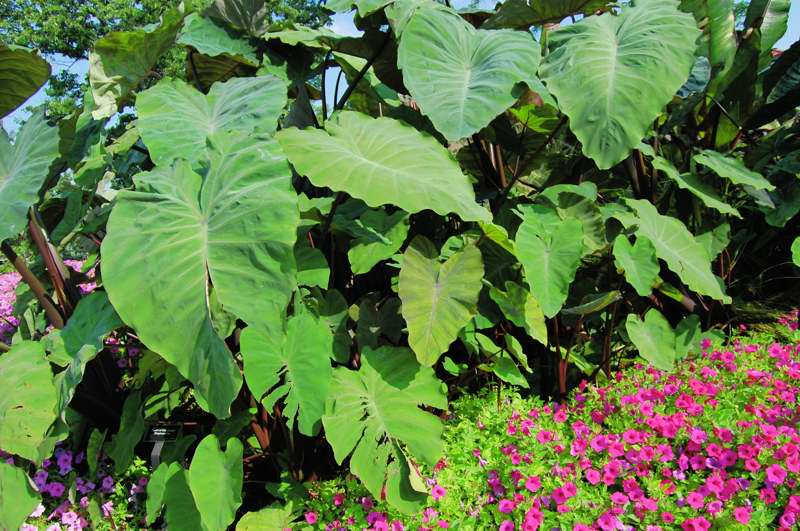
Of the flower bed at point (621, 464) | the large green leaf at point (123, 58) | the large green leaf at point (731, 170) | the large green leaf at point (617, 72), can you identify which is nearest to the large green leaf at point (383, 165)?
the large green leaf at point (617, 72)

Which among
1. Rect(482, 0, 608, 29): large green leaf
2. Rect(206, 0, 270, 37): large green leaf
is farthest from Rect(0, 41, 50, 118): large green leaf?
Rect(482, 0, 608, 29): large green leaf

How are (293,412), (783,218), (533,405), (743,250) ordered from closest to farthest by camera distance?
(293,412) → (533,405) → (783,218) → (743,250)

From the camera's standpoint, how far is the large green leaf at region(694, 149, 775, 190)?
202cm

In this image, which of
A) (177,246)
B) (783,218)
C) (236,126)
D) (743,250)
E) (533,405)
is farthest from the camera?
(743,250)

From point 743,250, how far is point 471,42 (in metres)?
1.62

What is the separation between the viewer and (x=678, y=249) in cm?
186

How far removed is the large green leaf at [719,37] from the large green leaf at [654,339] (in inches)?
38.2

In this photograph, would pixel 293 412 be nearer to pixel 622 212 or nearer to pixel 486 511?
pixel 486 511

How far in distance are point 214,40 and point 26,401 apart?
1.37 m

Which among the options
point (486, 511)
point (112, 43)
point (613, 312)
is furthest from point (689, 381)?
point (112, 43)

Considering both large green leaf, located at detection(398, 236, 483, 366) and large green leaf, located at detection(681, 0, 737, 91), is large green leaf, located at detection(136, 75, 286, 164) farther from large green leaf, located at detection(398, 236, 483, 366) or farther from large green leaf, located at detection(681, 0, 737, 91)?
large green leaf, located at detection(681, 0, 737, 91)

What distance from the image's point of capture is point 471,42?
1785mm

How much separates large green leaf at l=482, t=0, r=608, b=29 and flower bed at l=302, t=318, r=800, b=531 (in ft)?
4.32

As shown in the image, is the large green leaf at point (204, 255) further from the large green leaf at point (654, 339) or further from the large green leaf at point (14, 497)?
the large green leaf at point (654, 339)
